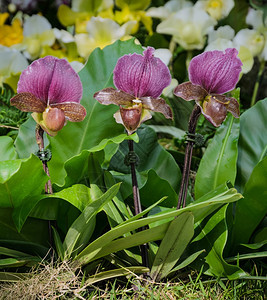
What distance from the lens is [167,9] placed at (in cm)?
105

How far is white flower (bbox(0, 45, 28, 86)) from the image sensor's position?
960mm

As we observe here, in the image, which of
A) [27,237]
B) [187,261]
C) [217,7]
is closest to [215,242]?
[187,261]

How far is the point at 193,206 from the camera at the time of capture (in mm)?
548

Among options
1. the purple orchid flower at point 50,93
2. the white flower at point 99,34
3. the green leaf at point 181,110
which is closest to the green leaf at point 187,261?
the purple orchid flower at point 50,93

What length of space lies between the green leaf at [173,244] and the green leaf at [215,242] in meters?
0.05

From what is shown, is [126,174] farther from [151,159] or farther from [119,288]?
[119,288]

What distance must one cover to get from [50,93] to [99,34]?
434 mm

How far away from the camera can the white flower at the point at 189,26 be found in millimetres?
975

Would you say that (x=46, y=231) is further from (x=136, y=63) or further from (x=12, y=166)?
(x=136, y=63)

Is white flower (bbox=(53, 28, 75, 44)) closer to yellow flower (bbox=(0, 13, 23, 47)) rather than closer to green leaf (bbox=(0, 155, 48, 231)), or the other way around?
yellow flower (bbox=(0, 13, 23, 47))

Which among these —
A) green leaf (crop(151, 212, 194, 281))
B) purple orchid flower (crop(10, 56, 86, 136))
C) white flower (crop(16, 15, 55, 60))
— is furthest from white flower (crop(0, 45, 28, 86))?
green leaf (crop(151, 212, 194, 281))

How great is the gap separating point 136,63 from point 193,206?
190 mm

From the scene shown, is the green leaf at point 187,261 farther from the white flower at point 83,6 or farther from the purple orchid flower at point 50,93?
the white flower at point 83,6

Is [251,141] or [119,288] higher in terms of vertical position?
[251,141]
